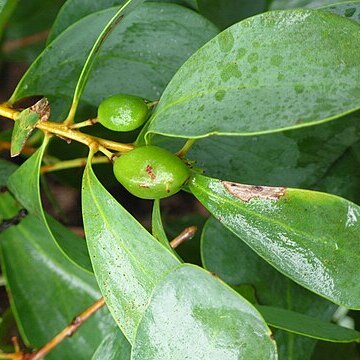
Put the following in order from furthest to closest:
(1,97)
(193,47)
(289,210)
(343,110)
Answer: (1,97) → (193,47) → (289,210) → (343,110)


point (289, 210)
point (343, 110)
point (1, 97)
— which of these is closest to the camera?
point (343, 110)

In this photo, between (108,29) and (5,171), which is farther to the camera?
(5,171)

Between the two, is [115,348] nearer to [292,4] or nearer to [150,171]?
[150,171]

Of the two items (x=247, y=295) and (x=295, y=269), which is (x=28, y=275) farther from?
(x=295, y=269)

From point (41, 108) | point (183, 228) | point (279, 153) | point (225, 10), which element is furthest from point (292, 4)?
point (41, 108)

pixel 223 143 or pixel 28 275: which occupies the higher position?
pixel 223 143

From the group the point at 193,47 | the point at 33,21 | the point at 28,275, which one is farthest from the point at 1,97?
the point at 193,47

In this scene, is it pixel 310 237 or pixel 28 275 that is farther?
pixel 28 275
